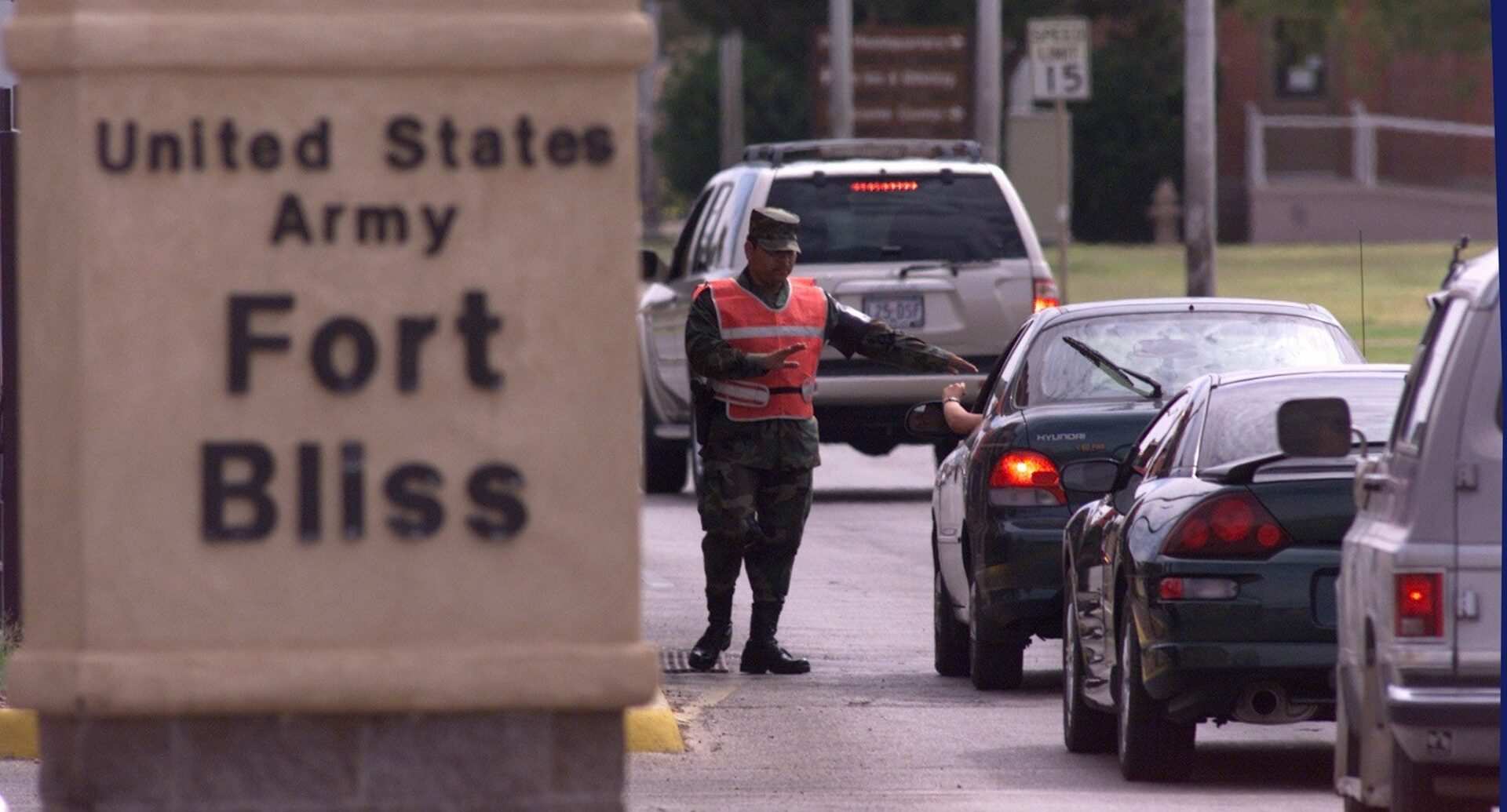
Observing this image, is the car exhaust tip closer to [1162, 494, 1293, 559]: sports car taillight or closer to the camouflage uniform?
[1162, 494, 1293, 559]: sports car taillight

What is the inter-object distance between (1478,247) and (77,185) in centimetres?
4207

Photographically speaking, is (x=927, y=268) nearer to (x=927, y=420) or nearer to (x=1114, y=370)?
(x=927, y=420)

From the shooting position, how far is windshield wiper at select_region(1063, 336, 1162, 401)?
1228 centimetres

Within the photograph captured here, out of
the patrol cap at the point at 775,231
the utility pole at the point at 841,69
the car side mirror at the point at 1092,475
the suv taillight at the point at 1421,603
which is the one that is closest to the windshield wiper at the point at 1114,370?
the patrol cap at the point at 775,231

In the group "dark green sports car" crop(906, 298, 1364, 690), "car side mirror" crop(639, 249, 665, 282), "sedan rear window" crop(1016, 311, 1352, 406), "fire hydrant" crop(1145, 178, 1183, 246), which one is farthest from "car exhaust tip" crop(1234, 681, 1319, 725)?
"fire hydrant" crop(1145, 178, 1183, 246)

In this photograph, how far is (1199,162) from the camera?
27.3 metres

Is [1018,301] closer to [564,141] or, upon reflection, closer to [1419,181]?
[564,141]

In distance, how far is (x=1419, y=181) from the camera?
55.1 m

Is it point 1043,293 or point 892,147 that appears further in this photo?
point 892,147

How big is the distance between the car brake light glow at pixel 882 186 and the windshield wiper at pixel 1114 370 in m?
6.83

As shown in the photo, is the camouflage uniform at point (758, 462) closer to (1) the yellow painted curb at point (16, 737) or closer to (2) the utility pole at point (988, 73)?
(1) the yellow painted curb at point (16, 737)

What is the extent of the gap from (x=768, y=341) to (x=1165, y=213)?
39.0 meters

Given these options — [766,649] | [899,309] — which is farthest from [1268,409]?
[899,309]

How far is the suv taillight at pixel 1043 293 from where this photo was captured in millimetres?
18984
